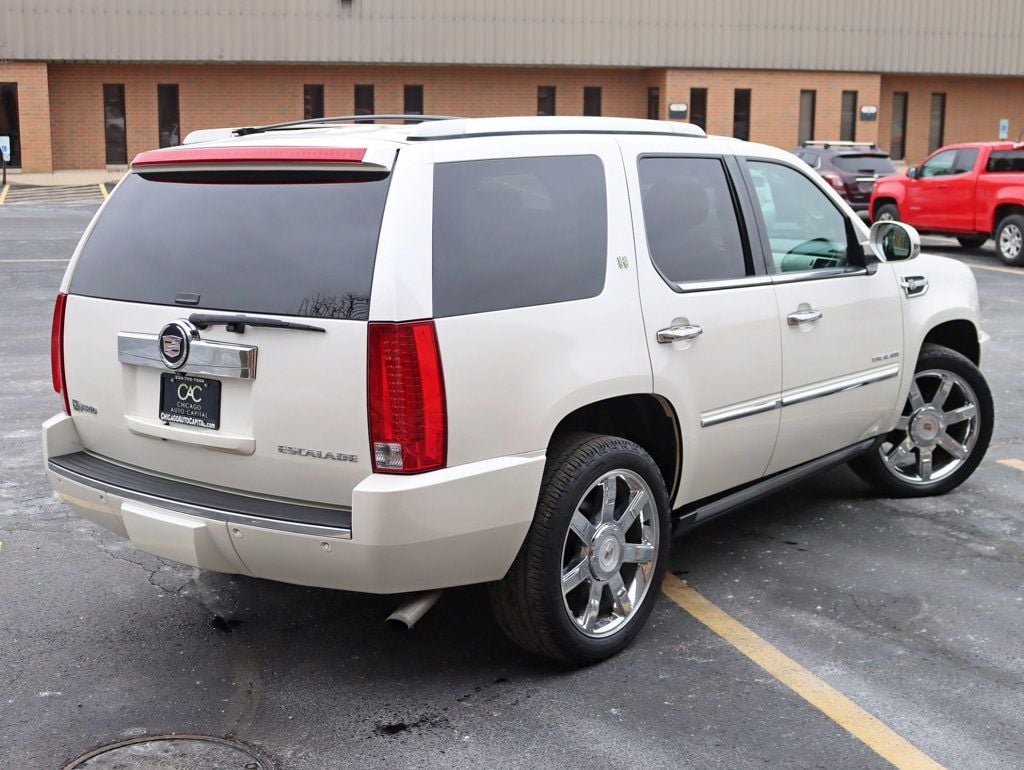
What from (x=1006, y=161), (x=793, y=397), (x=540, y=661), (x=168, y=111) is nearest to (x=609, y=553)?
(x=540, y=661)

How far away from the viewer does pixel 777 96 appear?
40.8 metres

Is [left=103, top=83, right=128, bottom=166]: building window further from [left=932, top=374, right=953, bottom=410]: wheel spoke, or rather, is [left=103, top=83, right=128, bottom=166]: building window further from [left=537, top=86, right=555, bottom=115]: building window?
[left=932, top=374, right=953, bottom=410]: wheel spoke

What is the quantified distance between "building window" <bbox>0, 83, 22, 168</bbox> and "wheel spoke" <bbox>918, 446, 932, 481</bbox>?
34926 millimetres

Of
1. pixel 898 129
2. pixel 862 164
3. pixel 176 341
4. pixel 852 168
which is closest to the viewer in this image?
pixel 176 341

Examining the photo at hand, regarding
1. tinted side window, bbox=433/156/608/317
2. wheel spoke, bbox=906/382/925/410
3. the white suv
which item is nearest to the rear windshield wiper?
the white suv

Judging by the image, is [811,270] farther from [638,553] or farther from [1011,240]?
[1011,240]

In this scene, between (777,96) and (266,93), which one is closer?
(266,93)

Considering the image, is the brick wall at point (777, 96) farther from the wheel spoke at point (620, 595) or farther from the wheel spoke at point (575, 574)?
the wheel spoke at point (575, 574)

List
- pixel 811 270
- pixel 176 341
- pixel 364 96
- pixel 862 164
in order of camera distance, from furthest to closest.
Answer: pixel 364 96, pixel 862 164, pixel 811 270, pixel 176 341

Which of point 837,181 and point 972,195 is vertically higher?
point 837,181

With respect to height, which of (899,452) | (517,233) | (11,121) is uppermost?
(11,121)

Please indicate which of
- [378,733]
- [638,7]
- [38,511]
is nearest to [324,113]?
[638,7]

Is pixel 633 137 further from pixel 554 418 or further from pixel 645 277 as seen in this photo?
pixel 554 418

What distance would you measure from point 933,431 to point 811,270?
1447 millimetres
